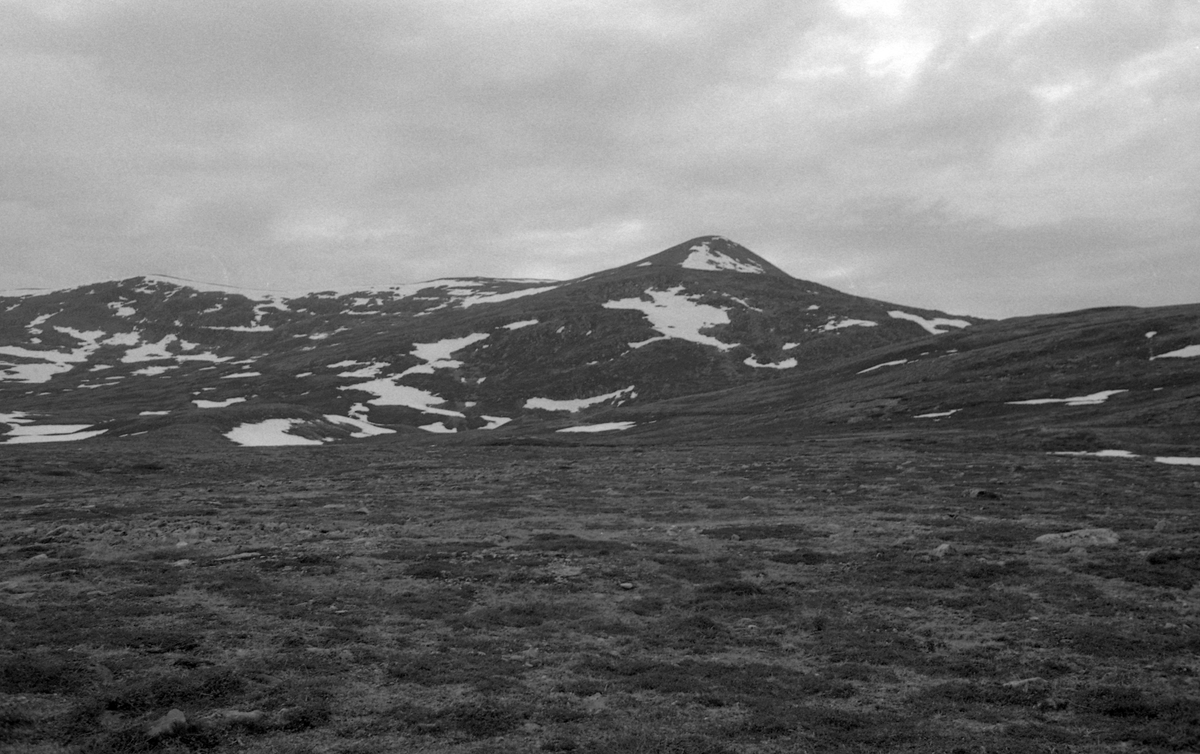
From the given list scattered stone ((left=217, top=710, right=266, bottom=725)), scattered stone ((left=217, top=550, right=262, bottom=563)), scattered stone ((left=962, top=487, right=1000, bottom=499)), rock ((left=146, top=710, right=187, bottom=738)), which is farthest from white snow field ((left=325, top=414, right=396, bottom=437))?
rock ((left=146, top=710, right=187, bottom=738))

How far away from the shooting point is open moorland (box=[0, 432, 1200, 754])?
40.4ft

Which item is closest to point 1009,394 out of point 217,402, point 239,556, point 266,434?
point 239,556

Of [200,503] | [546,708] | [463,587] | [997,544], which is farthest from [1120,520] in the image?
[200,503]

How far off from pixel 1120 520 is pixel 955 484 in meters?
13.4

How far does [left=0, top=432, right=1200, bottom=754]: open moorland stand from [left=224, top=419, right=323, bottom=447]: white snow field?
286 ft

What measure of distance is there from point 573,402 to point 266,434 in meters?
80.5

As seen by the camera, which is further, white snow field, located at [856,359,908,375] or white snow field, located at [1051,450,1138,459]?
white snow field, located at [856,359,908,375]

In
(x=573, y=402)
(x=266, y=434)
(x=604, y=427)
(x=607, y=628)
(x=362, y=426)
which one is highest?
(x=573, y=402)

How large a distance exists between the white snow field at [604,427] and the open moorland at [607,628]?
8422 cm

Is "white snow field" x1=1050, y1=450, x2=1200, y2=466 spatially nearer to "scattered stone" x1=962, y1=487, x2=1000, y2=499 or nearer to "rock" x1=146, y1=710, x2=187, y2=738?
"scattered stone" x1=962, y1=487, x2=1000, y2=499

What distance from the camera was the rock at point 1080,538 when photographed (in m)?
25.4

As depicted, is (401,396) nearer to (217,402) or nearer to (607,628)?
(217,402)

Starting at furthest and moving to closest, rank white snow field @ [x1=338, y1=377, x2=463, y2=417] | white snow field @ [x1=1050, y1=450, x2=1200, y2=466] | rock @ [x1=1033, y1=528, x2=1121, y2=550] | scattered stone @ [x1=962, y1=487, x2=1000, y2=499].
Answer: white snow field @ [x1=338, y1=377, x2=463, y2=417], white snow field @ [x1=1050, y1=450, x2=1200, y2=466], scattered stone @ [x1=962, y1=487, x2=1000, y2=499], rock @ [x1=1033, y1=528, x2=1121, y2=550]

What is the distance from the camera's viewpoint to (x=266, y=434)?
125562mm
